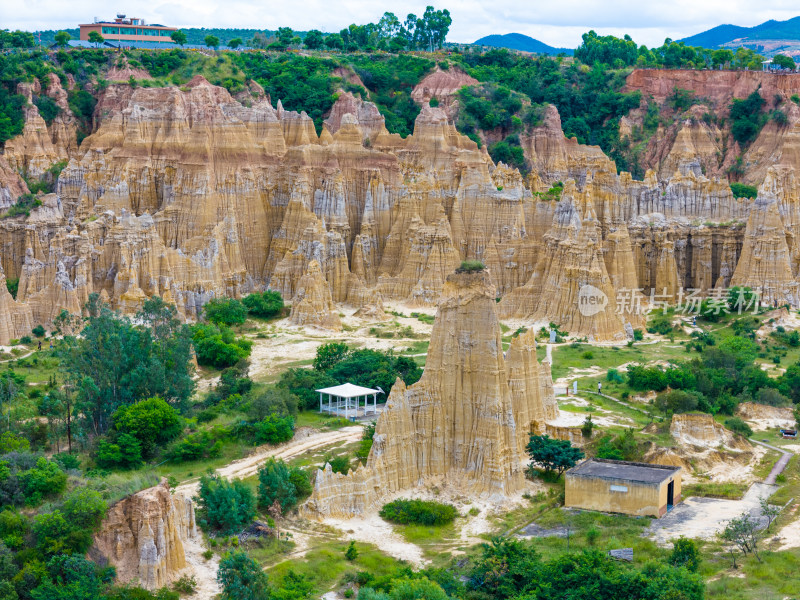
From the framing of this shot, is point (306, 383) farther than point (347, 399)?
Yes

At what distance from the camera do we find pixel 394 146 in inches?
3514

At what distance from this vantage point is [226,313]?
67.6 meters

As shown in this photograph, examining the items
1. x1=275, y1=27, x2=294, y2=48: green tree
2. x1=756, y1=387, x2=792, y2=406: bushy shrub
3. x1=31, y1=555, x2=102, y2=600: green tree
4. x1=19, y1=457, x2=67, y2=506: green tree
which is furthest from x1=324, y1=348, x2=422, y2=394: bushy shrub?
x1=275, y1=27, x2=294, y2=48: green tree

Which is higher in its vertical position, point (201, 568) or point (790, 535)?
point (201, 568)

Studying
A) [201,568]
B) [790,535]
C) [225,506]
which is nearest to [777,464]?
[790,535]

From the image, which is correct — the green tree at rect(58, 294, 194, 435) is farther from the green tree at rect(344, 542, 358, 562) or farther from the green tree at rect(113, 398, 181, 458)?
the green tree at rect(344, 542, 358, 562)

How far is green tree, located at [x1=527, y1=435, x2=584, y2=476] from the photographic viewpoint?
4366 cm

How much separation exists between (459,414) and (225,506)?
9.56 m

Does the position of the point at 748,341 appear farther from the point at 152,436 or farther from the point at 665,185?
the point at 152,436

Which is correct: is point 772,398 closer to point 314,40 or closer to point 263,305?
point 263,305

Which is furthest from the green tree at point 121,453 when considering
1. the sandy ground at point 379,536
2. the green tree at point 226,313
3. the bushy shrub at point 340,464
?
the green tree at point 226,313

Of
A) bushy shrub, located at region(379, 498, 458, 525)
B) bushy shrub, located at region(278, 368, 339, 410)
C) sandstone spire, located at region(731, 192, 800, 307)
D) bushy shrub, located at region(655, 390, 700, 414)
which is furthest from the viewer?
sandstone spire, located at region(731, 192, 800, 307)

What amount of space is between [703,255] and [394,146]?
24394 millimetres

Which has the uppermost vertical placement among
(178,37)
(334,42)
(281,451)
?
(178,37)
